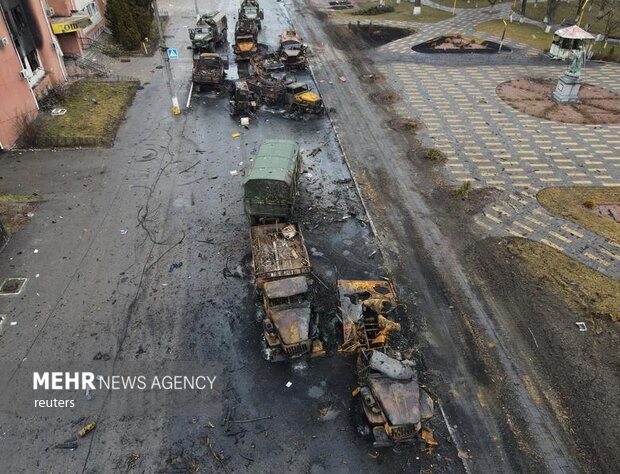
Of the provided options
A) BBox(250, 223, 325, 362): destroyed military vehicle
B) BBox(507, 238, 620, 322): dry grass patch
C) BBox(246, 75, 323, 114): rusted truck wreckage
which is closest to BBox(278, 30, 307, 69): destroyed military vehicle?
BBox(246, 75, 323, 114): rusted truck wreckage

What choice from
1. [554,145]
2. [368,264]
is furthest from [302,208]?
[554,145]

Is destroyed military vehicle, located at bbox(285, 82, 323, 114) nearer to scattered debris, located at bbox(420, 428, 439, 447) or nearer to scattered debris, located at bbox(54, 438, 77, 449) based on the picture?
scattered debris, located at bbox(420, 428, 439, 447)

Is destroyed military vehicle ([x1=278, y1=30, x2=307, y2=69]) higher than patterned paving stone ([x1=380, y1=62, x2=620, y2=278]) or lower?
higher

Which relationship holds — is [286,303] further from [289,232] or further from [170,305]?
[170,305]

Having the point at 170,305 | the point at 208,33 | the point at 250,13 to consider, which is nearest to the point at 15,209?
the point at 170,305

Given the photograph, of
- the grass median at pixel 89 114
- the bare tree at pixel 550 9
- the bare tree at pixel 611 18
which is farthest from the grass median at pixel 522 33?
the grass median at pixel 89 114
